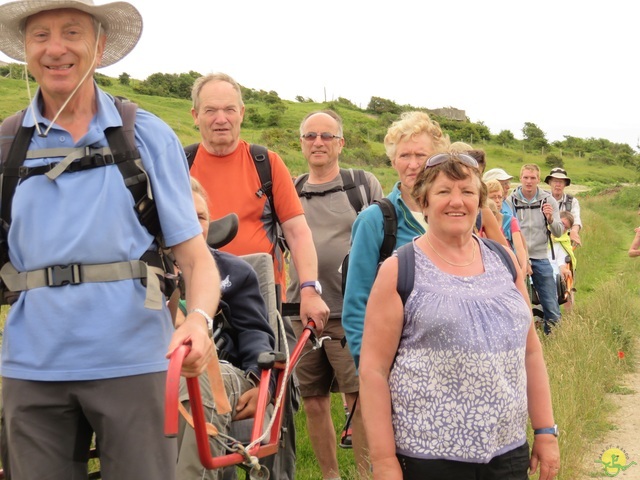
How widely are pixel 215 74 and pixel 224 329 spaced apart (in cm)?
183

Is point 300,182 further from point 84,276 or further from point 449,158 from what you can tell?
point 84,276

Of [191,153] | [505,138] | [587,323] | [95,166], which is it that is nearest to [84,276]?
[95,166]

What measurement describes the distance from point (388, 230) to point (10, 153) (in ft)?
6.20

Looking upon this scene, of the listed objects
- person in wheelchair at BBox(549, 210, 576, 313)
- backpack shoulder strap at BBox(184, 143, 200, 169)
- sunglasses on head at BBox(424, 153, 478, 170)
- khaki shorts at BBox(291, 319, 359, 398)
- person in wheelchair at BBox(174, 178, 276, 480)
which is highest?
sunglasses on head at BBox(424, 153, 478, 170)

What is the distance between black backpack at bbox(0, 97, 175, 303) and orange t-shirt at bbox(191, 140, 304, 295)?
2.23m

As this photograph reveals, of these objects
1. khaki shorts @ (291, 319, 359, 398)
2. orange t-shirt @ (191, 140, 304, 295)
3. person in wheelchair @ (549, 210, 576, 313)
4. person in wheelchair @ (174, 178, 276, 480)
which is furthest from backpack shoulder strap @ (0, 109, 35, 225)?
person in wheelchair @ (549, 210, 576, 313)

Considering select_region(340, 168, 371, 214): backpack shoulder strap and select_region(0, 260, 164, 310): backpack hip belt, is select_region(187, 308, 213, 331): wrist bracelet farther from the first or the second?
select_region(340, 168, 371, 214): backpack shoulder strap

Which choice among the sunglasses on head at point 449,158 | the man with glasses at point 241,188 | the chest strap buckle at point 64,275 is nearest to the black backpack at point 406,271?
the sunglasses on head at point 449,158

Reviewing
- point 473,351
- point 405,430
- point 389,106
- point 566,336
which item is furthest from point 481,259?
point 389,106

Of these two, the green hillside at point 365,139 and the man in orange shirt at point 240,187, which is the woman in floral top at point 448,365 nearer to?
the man in orange shirt at point 240,187

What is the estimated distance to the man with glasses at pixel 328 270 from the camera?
5.34 meters

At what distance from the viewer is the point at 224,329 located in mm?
3910

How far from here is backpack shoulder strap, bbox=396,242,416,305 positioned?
3100mm

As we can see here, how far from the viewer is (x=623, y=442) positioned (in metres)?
6.28
